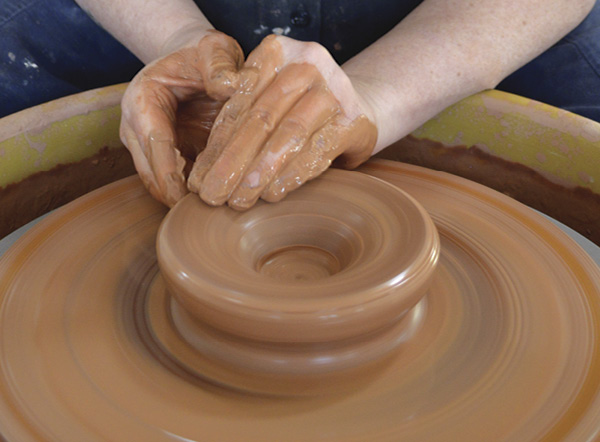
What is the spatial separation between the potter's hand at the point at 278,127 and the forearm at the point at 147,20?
35 centimetres

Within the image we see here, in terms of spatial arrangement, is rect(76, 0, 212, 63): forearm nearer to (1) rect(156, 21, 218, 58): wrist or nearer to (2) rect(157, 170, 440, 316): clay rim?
(1) rect(156, 21, 218, 58): wrist

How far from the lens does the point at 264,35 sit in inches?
57.1

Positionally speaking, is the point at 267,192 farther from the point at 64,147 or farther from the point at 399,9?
the point at 399,9

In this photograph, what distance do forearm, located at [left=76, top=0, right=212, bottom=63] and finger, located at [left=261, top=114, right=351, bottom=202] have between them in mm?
439

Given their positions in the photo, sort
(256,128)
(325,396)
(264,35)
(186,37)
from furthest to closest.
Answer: (264,35)
(186,37)
(256,128)
(325,396)

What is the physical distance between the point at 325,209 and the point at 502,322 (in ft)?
1.00

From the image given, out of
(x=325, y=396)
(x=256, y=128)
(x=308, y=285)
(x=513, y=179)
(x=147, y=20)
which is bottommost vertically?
(x=513, y=179)

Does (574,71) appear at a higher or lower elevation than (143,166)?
lower

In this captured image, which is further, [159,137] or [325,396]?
[159,137]

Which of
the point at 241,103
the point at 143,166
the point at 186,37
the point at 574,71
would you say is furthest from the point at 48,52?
the point at 574,71

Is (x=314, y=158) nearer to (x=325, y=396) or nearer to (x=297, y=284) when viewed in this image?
(x=297, y=284)

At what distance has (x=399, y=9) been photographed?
4.67ft

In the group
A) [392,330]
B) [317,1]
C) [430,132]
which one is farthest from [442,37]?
[392,330]

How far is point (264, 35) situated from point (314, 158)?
0.69 metres
